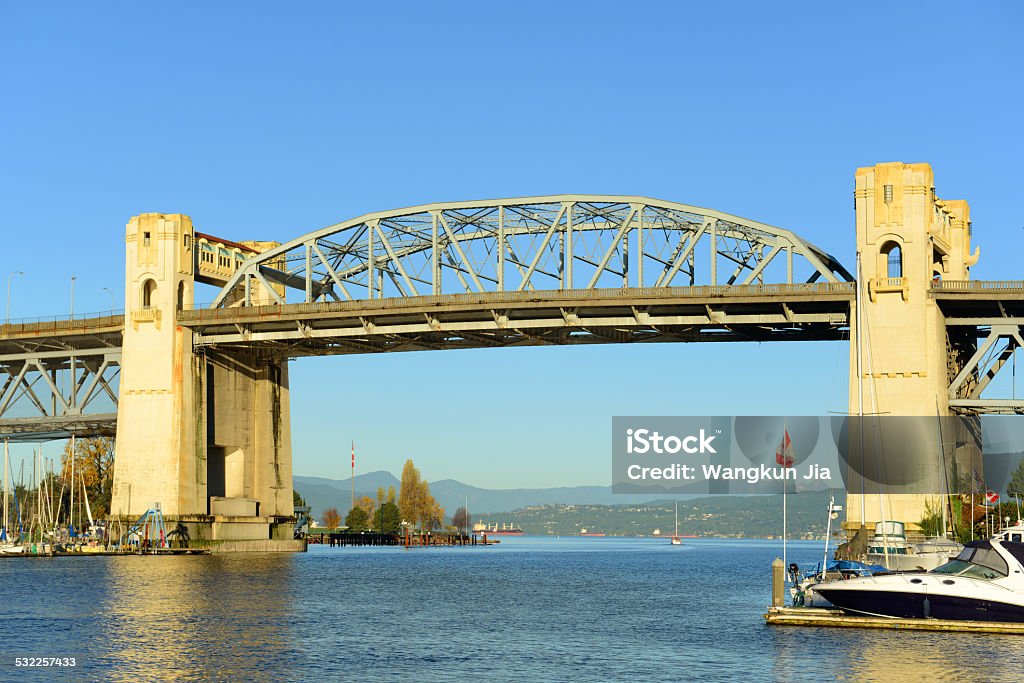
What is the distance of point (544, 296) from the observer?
93.8 m

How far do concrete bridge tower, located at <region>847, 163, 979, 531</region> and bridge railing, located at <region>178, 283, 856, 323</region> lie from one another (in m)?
2.92

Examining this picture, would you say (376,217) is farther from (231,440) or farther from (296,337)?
(231,440)

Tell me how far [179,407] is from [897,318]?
53.7 metres

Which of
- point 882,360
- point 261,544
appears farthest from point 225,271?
point 882,360

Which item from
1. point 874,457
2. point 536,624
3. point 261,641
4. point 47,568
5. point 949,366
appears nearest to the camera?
point 261,641

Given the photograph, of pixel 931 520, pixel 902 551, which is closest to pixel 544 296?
pixel 931 520

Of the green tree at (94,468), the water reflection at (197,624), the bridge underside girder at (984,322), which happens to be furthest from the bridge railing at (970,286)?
the green tree at (94,468)

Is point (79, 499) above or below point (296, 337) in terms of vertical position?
below

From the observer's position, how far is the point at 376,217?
105312 millimetres

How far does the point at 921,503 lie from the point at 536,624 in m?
33.5

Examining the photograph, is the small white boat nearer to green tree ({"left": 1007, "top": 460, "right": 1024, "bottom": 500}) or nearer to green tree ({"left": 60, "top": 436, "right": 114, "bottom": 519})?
green tree ({"left": 1007, "top": 460, "right": 1024, "bottom": 500})

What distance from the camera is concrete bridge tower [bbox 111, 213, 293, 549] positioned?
340 feet

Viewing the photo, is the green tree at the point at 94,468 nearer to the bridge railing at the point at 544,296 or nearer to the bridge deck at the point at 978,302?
the bridge railing at the point at 544,296

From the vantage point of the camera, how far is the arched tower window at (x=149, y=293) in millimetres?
106312
